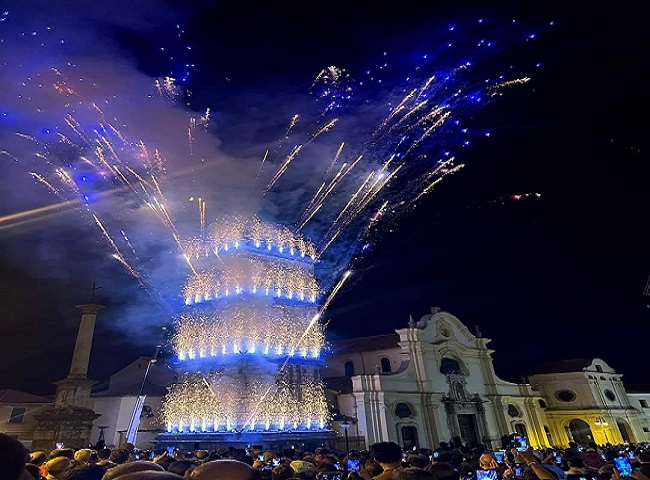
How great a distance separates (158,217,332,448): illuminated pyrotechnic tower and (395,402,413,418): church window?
6879 mm

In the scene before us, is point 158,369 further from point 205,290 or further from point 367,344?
point 367,344

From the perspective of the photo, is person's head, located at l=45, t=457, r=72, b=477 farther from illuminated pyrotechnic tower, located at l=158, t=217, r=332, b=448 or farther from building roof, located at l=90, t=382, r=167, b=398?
building roof, located at l=90, t=382, r=167, b=398

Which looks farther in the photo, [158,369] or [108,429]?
[158,369]

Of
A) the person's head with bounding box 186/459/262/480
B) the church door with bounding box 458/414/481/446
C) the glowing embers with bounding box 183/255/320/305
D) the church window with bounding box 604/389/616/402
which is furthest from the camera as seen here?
the church window with bounding box 604/389/616/402

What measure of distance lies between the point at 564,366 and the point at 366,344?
85.6ft

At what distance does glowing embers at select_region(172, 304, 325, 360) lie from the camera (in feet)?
90.4

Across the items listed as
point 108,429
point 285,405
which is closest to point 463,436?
point 285,405

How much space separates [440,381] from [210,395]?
20492 mm

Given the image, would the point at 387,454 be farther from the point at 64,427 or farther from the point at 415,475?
the point at 64,427

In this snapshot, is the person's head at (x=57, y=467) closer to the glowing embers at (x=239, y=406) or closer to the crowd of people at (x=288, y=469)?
the crowd of people at (x=288, y=469)

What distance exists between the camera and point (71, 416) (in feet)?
94.2

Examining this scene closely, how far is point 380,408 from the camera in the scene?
101 ft

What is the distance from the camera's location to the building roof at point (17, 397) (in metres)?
32.3

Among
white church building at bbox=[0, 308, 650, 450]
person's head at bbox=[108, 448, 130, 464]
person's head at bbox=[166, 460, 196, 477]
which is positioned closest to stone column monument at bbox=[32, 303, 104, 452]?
white church building at bbox=[0, 308, 650, 450]
